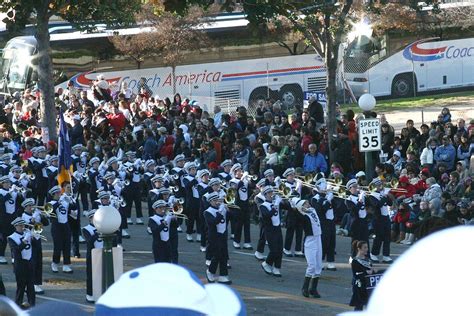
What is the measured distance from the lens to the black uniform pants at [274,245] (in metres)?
17.7

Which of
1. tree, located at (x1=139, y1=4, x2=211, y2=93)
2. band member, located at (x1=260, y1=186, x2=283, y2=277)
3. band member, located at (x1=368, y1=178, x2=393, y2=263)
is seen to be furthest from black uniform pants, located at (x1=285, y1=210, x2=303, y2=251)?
tree, located at (x1=139, y1=4, x2=211, y2=93)

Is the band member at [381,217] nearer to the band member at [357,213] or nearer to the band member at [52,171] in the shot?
the band member at [357,213]

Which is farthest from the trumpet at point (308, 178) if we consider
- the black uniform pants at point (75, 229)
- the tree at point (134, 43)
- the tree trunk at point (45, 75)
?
the tree at point (134, 43)

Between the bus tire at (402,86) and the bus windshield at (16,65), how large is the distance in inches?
443

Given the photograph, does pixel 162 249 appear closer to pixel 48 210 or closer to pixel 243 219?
pixel 48 210

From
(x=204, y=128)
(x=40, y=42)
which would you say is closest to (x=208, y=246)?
(x=204, y=128)

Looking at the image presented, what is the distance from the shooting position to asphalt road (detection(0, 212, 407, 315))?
1577 centimetres

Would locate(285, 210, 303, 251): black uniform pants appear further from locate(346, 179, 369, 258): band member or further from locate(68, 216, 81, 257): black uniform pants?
locate(68, 216, 81, 257): black uniform pants

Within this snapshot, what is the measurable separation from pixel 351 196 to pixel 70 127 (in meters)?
10.6

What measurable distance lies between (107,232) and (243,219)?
26.5ft

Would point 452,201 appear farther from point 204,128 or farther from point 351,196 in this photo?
point 204,128

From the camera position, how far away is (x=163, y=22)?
3369 cm

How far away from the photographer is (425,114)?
31.7 metres

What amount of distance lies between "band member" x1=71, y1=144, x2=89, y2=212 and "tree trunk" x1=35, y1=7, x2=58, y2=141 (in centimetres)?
274
